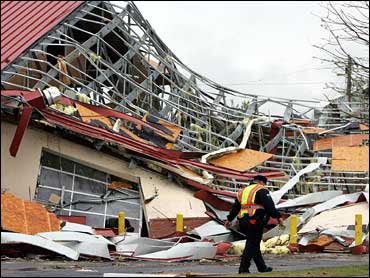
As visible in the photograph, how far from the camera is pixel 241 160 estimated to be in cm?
2400

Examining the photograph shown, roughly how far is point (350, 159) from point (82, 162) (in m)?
8.60

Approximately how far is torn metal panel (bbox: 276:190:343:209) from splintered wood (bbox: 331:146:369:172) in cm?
92

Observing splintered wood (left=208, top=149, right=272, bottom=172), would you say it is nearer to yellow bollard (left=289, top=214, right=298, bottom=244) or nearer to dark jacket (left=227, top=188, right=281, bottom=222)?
yellow bollard (left=289, top=214, right=298, bottom=244)

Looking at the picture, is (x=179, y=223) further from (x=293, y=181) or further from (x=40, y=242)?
(x=40, y=242)

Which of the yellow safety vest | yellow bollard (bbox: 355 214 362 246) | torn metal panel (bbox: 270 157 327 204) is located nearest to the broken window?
torn metal panel (bbox: 270 157 327 204)

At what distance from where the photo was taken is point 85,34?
25.0 meters

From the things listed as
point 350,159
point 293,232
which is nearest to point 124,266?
point 293,232

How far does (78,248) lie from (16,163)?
546 centimetres

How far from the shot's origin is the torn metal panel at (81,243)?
47.2 feet

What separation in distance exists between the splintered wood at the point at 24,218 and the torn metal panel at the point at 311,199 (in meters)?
8.48

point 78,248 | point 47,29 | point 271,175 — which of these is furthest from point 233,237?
point 47,29

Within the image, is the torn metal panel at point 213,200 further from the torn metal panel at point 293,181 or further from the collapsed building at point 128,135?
the torn metal panel at point 293,181

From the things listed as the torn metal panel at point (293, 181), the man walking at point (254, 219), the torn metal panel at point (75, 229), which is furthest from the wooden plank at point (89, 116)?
the man walking at point (254, 219)

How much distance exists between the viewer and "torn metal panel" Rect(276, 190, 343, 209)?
22.0m
